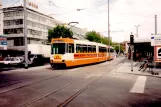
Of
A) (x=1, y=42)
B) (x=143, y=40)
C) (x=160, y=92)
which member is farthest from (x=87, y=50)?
A: (x=160, y=92)

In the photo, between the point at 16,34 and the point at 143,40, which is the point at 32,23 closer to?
the point at 16,34

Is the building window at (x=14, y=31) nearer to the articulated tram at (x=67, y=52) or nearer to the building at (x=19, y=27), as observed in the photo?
the building at (x=19, y=27)

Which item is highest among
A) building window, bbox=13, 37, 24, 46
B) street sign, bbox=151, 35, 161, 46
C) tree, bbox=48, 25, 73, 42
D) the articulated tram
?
tree, bbox=48, 25, 73, 42

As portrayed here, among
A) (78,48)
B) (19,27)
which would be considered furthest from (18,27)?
(78,48)

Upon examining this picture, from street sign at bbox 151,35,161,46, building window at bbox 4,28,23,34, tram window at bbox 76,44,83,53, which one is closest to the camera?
street sign at bbox 151,35,161,46

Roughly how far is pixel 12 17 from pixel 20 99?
5387 cm

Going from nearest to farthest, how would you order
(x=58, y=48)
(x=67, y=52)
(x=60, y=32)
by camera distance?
1. (x=67, y=52)
2. (x=58, y=48)
3. (x=60, y=32)

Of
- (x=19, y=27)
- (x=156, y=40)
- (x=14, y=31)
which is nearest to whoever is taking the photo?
(x=156, y=40)

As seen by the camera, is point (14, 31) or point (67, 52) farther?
point (14, 31)

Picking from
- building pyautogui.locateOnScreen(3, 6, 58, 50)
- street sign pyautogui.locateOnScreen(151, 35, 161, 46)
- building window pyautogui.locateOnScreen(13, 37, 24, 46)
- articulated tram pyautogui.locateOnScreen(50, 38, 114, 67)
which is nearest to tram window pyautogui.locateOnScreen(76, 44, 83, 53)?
articulated tram pyautogui.locateOnScreen(50, 38, 114, 67)

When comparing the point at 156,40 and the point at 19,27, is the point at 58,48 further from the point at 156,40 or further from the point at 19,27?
the point at 19,27

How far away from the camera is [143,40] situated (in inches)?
1270

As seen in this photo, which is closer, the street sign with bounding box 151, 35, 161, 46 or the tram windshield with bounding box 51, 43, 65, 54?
the street sign with bounding box 151, 35, 161, 46

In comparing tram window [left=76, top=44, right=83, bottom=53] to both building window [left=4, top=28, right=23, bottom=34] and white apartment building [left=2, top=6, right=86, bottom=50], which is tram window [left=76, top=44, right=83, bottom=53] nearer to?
white apartment building [left=2, top=6, right=86, bottom=50]
